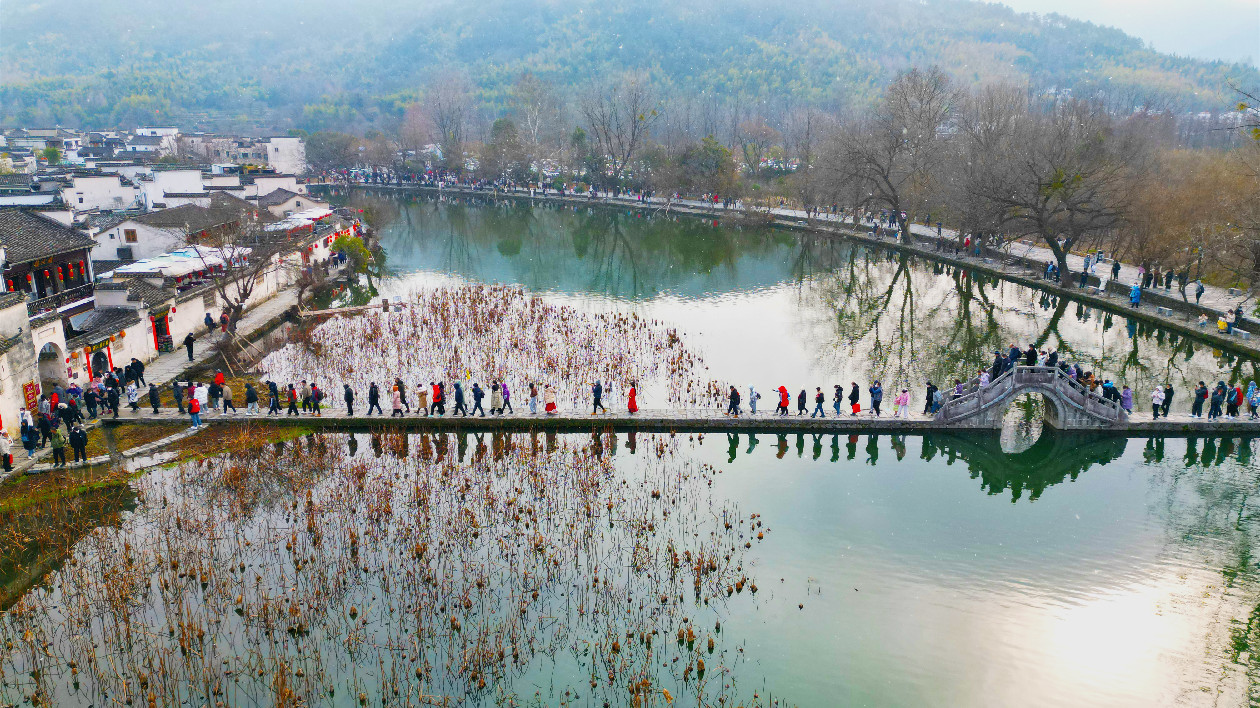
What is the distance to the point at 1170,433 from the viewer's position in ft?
76.8

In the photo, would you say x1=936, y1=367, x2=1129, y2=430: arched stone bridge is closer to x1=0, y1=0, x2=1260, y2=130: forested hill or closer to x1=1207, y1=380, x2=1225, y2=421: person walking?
x1=1207, y1=380, x2=1225, y2=421: person walking

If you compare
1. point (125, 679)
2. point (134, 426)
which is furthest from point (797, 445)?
point (134, 426)

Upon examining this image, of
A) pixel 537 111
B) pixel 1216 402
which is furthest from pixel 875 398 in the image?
pixel 537 111

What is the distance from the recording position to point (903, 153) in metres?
54.8

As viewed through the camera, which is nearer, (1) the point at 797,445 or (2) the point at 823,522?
(2) the point at 823,522

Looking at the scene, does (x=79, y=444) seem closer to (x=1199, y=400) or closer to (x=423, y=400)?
(x=423, y=400)

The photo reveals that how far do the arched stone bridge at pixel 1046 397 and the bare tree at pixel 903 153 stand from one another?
95.3 ft

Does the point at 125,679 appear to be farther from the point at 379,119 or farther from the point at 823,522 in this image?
the point at 379,119

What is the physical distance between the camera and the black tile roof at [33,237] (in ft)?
83.3

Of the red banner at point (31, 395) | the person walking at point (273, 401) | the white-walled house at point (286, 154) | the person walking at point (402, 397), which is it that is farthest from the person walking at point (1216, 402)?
the white-walled house at point (286, 154)

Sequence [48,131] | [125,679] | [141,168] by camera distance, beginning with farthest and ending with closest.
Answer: [48,131] < [141,168] < [125,679]

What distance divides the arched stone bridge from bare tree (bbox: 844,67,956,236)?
2905cm

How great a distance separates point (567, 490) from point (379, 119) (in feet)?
476

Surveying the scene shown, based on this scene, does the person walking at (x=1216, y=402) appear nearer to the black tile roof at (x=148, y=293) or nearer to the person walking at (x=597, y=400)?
the person walking at (x=597, y=400)
